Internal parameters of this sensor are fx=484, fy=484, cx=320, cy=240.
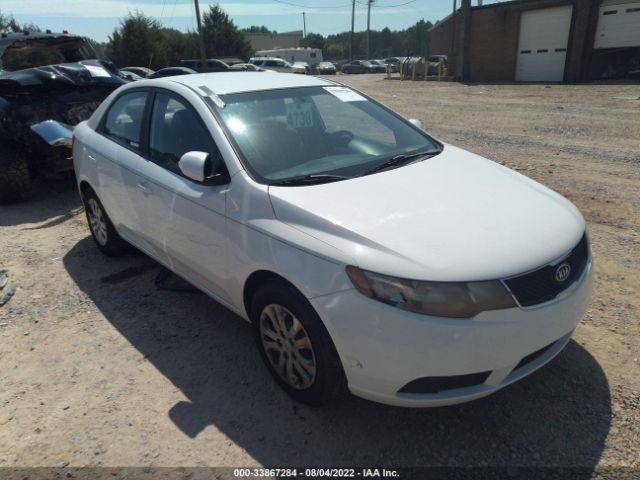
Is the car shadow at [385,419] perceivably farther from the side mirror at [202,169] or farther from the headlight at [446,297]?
the side mirror at [202,169]

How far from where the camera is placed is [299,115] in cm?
329

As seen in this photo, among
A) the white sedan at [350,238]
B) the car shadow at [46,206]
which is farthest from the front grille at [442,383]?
the car shadow at [46,206]

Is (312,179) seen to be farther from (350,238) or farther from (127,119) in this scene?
(127,119)

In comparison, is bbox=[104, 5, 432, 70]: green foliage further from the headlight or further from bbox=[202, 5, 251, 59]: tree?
the headlight

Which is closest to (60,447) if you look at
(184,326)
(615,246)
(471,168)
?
(184,326)

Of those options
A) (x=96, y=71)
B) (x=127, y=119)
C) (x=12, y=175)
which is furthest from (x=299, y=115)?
(x=96, y=71)

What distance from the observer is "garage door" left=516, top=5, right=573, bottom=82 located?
24.3 meters

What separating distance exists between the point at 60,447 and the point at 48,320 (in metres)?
1.44

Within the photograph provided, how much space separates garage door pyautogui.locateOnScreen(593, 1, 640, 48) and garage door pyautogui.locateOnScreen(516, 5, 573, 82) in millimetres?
1440

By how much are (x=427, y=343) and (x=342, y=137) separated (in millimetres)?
1748

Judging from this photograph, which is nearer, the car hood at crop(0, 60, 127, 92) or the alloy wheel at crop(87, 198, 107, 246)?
the alloy wheel at crop(87, 198, 107, 246)

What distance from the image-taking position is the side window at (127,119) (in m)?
3.68

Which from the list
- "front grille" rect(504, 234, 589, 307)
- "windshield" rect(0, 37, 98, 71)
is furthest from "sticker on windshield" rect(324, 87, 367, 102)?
"windshield" rect(0, 37, 98, 71)

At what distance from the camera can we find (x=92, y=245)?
16.2 ft
